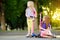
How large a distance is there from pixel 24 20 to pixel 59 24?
251cm

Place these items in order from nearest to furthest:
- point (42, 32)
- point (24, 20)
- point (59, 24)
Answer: point (42, 32) → point (59, 24) → point (24, 20)

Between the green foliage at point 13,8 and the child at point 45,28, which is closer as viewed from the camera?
the child at point 45,28

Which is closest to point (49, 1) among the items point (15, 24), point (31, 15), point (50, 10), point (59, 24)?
point (50, 10)

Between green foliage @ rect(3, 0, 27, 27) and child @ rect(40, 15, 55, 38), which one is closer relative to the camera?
child @ rect(40, 15, 55, 38)

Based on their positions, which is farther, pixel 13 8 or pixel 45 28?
pixel 13 8

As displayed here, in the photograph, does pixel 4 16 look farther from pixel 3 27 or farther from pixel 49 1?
pixel 49 1

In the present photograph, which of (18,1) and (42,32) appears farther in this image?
(18,1)

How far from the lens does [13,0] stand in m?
14.9

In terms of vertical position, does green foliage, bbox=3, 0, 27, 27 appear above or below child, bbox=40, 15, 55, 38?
above

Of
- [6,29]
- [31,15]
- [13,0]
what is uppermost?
[13,0]

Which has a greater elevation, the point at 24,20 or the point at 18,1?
the point at 18,1

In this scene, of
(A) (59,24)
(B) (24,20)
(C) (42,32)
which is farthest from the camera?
(B) (24,20)

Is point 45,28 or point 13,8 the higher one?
point 13,8

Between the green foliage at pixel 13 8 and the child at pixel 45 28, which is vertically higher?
the green foliage at pixel 13 8
